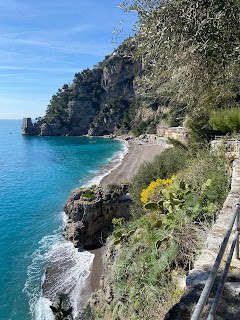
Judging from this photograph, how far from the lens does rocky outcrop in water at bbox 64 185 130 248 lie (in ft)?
48.4

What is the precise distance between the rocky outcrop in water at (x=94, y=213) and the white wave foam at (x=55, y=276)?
3.10ft

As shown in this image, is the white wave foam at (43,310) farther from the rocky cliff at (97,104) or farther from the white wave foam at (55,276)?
the rocky cliff at (97,104)

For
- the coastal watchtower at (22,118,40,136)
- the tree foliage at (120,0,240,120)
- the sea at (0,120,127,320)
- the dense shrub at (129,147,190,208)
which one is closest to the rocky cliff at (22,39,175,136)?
the coastal watchtower at (22,118,40,136)

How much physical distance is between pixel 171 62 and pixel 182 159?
28.6 ft

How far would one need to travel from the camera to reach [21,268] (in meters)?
13.5

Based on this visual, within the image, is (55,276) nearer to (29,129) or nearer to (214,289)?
(214,289)

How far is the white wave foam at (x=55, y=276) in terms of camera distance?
1069cm

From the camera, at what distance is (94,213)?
15.0 metres

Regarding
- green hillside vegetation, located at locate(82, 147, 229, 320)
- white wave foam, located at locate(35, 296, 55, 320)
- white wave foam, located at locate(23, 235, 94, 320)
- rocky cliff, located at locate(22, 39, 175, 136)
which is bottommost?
white wave foam, located at locate(35, 296, 55, 320)

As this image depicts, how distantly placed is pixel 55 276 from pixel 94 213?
4.51m

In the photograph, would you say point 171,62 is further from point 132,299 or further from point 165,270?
point 132,299

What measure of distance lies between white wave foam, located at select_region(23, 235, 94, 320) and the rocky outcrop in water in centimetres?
94

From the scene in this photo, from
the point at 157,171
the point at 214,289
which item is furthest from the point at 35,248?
the point at 214,289

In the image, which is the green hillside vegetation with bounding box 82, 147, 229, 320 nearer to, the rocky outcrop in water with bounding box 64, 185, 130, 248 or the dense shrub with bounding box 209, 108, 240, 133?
the rocky outcrop in water with bounding box 64, 185, 130, 248
